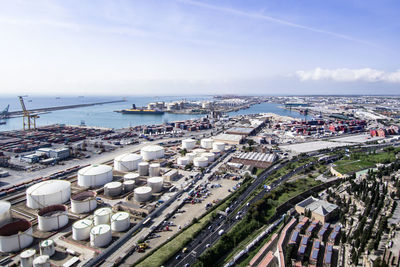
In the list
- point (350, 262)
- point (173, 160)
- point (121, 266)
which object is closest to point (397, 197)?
point (350, 262)

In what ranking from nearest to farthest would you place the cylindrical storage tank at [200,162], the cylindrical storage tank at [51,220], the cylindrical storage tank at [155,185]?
the cylindrical storage tank at [51,220] → the cylindrical storage tank at [155,185] → the cylindrical storage tank at [200,162]

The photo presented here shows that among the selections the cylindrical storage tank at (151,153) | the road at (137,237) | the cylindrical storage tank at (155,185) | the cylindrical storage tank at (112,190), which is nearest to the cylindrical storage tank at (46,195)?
the cylindrical storage tank at (112,190)

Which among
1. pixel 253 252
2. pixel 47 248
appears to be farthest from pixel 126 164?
pixel 253 252

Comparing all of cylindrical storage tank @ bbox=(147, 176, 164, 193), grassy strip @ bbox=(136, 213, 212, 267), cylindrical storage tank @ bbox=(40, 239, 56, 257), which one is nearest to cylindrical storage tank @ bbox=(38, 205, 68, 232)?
cylindrical storage tank @ bbox=(40, 239, 56, 257)

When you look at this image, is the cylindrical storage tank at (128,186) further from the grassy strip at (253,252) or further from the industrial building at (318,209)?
the industrial building at (318,209)

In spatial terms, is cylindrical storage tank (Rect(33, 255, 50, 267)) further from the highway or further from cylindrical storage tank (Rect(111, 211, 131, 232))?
the highway

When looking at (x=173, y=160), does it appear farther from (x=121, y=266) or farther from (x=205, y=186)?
(x=121, y=266)
